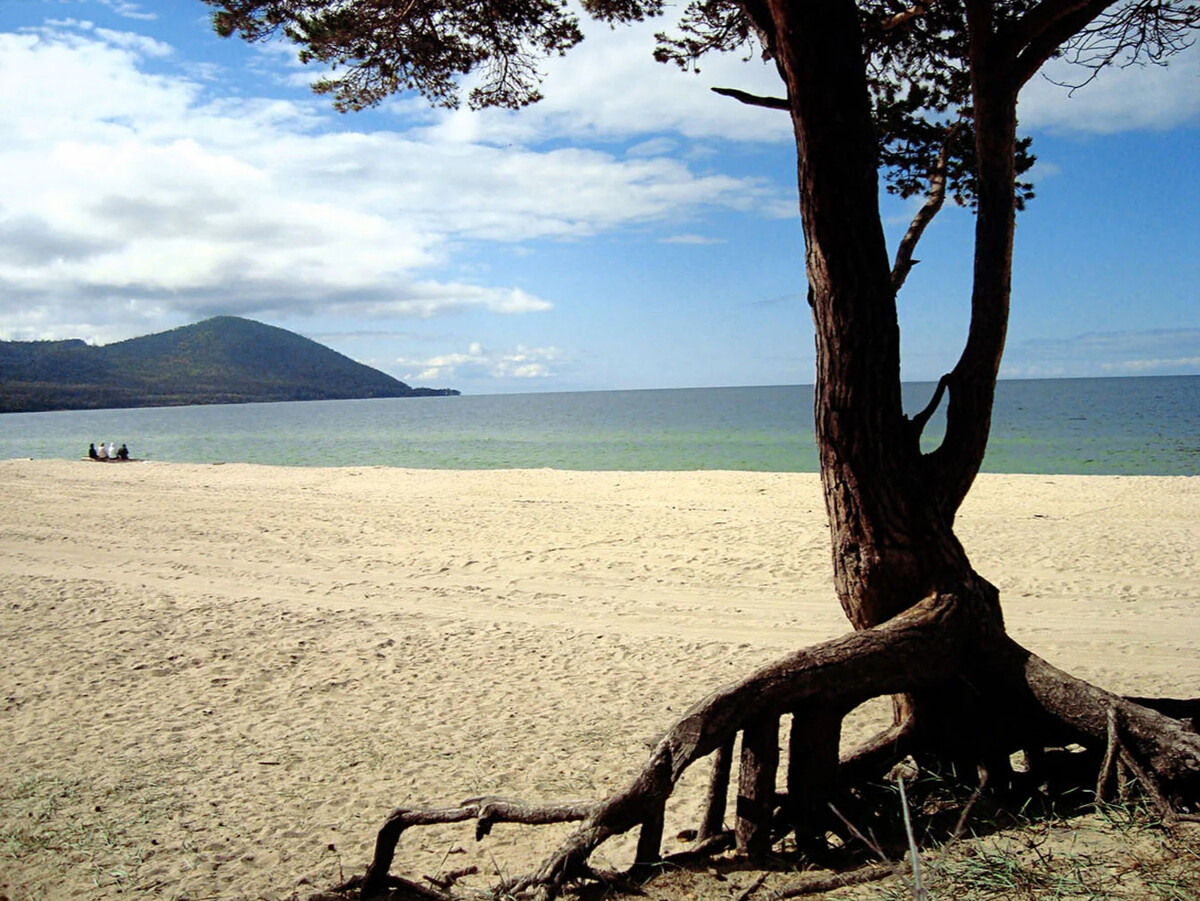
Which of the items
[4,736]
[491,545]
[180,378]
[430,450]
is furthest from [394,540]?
[180,378]

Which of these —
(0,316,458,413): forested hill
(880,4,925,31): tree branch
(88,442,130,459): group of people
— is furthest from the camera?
(0,316,458,413): forested hill

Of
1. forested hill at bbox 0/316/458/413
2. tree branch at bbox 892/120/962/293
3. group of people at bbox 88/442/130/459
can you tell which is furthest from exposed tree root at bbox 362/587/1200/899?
forested hill at bbox 0/316/458/413

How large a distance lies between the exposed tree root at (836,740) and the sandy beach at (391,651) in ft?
2.61

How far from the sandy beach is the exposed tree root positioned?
0.80 m

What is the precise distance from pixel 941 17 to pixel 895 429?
305 centimetres

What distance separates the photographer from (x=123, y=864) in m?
4.05

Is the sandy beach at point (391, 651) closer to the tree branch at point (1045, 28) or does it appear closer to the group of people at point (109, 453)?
the tree branch at point (1045, 28)

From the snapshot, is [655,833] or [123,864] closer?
[655,833]

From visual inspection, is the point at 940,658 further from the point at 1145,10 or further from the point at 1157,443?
the point at 1157,443

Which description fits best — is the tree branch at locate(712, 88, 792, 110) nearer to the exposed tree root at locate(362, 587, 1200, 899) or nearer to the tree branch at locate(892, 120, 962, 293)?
the tree branch at locate(892, 120, 962, 293)

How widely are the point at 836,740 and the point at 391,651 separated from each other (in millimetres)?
5134

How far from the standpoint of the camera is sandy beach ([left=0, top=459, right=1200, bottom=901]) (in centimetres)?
442

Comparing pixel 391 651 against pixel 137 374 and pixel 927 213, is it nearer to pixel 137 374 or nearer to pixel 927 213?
pixel 927 213

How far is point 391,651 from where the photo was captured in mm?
7676
